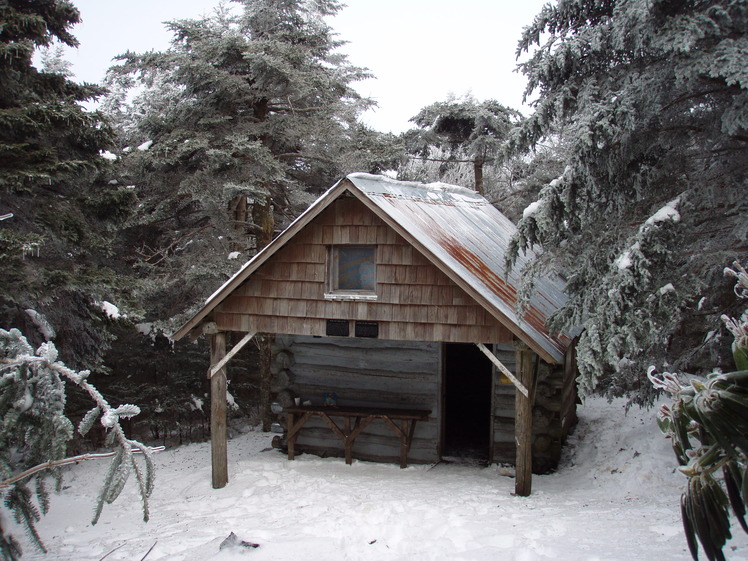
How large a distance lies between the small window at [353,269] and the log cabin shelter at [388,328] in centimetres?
2

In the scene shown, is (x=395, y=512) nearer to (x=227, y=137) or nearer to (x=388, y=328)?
(x=388, y=328)

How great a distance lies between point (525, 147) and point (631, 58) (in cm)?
179

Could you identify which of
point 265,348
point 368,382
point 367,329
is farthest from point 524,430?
point 265,348

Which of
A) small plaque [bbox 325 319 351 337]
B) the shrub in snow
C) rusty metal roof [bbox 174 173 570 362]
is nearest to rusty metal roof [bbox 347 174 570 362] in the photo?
rusty metal roof [bbox 174 173 570 362]

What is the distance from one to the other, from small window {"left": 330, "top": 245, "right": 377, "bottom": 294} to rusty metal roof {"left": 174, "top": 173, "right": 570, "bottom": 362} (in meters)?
0.81

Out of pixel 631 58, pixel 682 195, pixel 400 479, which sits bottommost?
pixel 400 479

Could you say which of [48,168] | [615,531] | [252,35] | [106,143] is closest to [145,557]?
[615,531]

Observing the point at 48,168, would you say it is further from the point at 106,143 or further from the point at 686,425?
the point at 686,425

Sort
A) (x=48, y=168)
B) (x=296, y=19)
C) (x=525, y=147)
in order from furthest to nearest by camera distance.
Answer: (x=296, y=19)
(x=48, y=168)
(x=525, y=147)

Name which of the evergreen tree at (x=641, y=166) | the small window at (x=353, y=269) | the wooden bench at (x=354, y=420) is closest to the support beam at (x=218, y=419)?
the wooden bench at (x=354, y=420)

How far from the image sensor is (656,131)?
7.94 metres

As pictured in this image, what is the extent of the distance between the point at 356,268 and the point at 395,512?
3605mm

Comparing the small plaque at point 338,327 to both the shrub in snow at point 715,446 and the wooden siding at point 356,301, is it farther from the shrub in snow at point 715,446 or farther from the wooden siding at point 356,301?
the shrub in snow at point 715,446

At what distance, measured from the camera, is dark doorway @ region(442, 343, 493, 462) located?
12.9m
